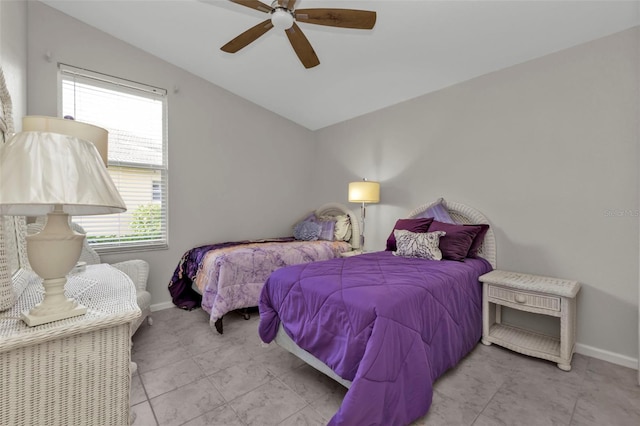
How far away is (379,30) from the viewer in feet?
7.86

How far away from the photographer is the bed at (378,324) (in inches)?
52.8

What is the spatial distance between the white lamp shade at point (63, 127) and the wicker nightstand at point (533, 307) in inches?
119

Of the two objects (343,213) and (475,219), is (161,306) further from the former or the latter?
(475,219)

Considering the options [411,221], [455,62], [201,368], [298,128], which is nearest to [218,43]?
[298,128]

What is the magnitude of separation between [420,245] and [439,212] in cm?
65

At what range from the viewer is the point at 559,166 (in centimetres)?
238

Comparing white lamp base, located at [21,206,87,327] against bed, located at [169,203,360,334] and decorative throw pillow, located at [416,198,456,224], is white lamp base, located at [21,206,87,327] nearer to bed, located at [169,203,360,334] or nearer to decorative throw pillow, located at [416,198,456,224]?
bed, located at [169,203,360,334]

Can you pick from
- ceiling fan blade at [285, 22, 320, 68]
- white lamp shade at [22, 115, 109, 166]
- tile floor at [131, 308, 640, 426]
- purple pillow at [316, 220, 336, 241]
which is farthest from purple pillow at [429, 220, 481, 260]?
white lamp shade at [22, 115, 109, 166]

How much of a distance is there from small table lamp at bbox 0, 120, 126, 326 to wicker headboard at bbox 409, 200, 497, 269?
9.60 feet

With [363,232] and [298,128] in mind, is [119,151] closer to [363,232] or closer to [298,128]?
[298,128]

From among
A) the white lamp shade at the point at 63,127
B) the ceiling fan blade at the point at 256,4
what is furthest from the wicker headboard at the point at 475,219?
the white lamp shade at the point at 63,127

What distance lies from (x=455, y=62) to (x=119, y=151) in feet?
11.6

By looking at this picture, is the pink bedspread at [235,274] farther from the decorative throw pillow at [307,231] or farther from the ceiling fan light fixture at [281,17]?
the ceiling fan light fixture at [281,17]

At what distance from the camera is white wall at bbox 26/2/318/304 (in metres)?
2.65
